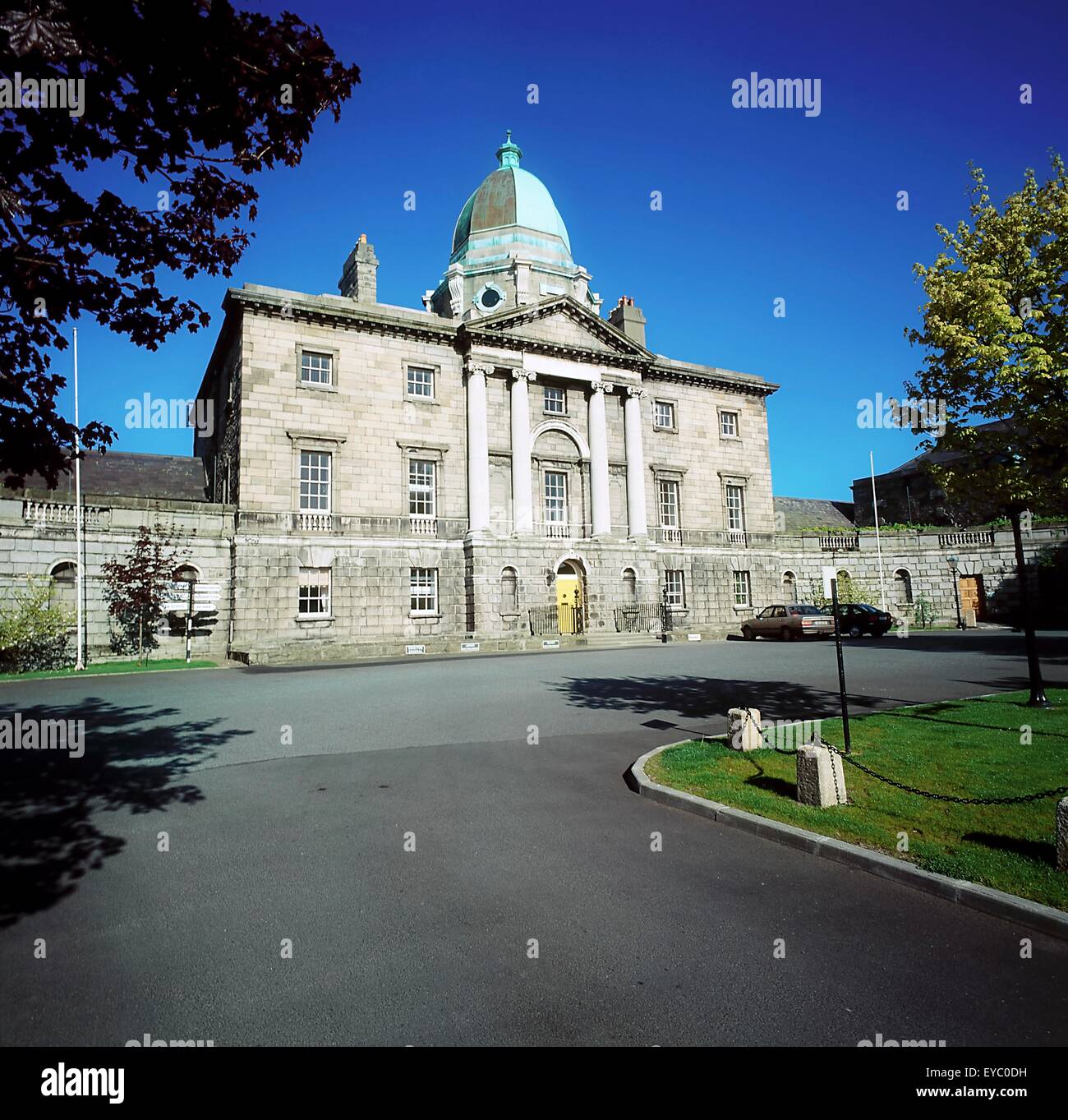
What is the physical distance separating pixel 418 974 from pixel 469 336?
91.3 ft

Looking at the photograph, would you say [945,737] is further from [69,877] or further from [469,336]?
[469,336]

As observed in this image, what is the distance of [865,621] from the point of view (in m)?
29.2

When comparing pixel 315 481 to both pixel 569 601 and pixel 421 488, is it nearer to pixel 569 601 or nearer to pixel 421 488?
pixel 421 488

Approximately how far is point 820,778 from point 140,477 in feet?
104

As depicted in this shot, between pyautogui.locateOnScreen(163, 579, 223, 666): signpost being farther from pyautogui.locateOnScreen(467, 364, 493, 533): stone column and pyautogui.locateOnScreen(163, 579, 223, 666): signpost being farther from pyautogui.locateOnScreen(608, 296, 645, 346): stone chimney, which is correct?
pyautogui.locateOnScreen(608, 296, 645, 346): stone chimney

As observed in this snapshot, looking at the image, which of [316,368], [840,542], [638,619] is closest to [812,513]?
[840,542]

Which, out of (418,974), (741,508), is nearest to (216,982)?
(418,974)

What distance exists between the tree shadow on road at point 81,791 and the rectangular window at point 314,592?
13.9m

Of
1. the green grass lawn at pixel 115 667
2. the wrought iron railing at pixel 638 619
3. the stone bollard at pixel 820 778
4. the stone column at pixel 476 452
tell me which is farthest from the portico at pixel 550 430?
the stone bollard at pixel 820 778

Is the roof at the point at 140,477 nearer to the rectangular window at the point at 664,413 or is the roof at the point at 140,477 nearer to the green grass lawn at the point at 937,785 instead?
the rectangular window at the point at 664,413

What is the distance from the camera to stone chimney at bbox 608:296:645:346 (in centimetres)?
3412

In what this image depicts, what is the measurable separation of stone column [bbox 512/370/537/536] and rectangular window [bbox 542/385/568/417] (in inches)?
52.6

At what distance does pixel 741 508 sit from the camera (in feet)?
118
